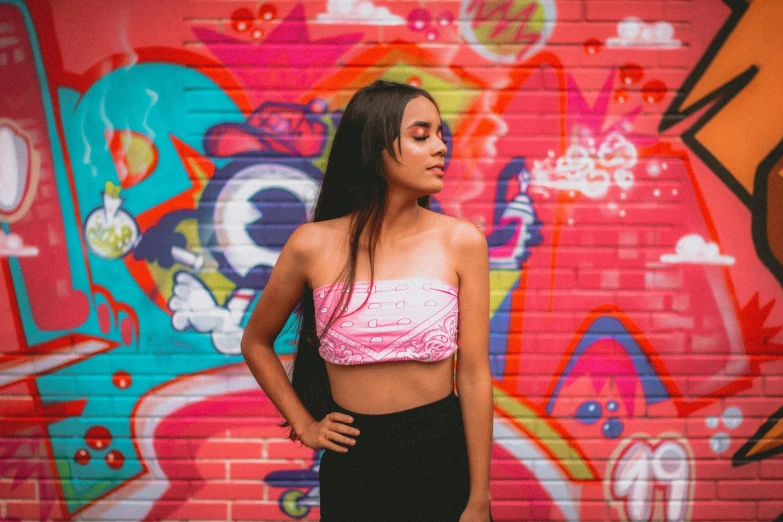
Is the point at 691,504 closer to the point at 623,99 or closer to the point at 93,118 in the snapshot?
the point at 623,99

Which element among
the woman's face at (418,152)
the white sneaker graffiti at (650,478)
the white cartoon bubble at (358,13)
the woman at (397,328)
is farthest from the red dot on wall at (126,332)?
the white sneaker graffiti at (650,478)

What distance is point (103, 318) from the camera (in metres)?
3.22

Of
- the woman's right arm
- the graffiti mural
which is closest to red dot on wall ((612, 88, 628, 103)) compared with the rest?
the graffiti mural

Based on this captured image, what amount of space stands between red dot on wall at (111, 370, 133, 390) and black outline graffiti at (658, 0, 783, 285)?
2.95 m

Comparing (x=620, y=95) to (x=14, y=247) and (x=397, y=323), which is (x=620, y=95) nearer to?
(x=397, y=323)

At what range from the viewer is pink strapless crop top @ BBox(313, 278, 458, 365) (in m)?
1.73

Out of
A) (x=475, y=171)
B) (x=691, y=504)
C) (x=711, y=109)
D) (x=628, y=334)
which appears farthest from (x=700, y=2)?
(x=691, y=504)

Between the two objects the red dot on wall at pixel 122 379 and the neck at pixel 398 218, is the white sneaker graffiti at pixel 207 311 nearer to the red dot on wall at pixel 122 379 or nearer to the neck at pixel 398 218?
the red dot on wall at pixel 122 379

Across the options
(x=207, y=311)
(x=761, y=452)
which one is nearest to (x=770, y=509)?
(x=761, y=452)

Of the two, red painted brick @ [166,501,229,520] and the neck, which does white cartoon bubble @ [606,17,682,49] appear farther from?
red painted brick @ [166,501,229,520]

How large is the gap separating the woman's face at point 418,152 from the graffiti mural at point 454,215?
54.4 inches

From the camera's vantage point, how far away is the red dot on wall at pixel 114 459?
3246 mm

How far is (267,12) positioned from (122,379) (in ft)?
6.49

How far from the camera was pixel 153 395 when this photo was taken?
10.6ft
